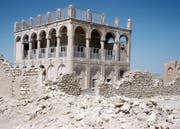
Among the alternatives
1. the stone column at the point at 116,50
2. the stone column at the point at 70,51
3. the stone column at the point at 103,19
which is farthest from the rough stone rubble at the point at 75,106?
the stone column at the point at 116,50

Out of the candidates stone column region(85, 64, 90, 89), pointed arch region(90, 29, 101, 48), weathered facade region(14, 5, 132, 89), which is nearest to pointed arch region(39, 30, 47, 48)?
weathered facade region(14, 5, 132, 89)

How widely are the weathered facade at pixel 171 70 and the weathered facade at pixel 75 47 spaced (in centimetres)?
496

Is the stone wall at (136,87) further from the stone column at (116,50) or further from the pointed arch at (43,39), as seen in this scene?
the pointed arch at (43,39)

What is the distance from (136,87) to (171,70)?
19527mm

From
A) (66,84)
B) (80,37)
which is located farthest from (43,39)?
(66,84)

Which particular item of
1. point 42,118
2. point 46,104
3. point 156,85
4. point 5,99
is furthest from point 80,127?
point 156,85

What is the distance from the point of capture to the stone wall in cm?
1852

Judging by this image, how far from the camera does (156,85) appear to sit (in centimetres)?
2091

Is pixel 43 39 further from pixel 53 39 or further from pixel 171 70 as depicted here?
pixel 171 70

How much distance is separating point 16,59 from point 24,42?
2352 mm

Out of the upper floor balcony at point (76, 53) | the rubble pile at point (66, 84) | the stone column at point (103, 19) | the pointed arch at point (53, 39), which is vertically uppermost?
the stone column at point (103, 19)

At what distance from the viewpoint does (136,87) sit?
1947cm

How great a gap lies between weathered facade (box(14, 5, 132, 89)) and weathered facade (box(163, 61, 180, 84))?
4.96m

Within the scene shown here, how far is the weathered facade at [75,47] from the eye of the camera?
31.0 meters
